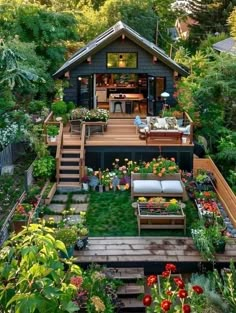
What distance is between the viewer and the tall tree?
155 feet

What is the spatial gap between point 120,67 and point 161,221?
33.4 ft

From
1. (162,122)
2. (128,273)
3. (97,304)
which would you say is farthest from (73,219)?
(162,122)

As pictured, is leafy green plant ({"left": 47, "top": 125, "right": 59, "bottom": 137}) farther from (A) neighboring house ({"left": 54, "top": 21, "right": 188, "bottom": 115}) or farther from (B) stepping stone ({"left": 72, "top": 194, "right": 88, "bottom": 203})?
(A) neighboring house ({"left": 54, "top": 21, "right": 188, "bottom": 115})

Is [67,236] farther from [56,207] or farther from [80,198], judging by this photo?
[80,198]

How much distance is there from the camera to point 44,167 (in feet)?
56.8

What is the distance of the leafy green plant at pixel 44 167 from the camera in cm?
1725

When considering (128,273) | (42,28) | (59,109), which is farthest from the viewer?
(42,28)

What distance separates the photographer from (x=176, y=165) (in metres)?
18.0

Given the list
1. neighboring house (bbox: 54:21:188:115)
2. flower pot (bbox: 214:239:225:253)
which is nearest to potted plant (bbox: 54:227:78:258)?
flower pot (bbox: 214:239:225:253)

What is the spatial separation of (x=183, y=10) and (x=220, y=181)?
38.1m

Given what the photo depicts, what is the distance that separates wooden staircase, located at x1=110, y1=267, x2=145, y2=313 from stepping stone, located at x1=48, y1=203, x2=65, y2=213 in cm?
402

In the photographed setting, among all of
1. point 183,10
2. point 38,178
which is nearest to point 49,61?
point 38,178

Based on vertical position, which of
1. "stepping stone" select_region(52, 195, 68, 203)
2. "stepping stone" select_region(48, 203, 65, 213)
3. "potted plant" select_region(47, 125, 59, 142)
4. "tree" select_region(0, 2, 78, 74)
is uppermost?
"tree" select_region(0, 2, 78, 74)

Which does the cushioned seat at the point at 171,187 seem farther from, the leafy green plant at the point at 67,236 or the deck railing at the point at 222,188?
the leafy green plant at the point at 67,236
